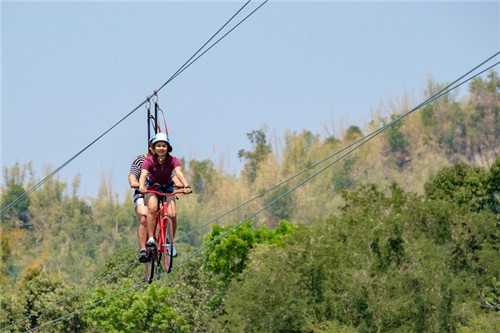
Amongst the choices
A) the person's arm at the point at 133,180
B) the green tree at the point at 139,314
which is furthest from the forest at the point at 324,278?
the person's arm at the point at 133,180

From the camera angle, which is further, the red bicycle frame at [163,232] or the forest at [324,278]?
the forest at [324,278]

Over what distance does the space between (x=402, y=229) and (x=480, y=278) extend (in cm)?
520

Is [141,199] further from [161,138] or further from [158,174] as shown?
[161,138]

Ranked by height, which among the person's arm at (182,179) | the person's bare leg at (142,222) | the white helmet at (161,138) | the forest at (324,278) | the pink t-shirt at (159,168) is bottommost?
the person's bare leg at (142,222)

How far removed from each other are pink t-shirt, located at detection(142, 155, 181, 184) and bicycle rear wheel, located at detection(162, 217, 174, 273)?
643 millimetres

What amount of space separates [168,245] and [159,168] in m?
1.29

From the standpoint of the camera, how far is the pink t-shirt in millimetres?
17516

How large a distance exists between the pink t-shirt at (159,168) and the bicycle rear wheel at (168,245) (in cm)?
64

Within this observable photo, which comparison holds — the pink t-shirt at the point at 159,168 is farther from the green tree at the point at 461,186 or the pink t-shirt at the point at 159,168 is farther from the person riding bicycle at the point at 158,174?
the green tree at the point at 461,186

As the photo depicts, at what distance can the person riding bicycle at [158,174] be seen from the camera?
57.1ft

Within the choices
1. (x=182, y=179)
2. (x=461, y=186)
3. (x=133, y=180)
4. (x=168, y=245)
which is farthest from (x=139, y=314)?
(x=182, y=179)

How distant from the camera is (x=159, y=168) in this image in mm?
17625

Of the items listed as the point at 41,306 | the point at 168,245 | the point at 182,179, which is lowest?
the point at 168,245

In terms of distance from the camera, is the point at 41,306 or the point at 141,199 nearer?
the point at 141,199
